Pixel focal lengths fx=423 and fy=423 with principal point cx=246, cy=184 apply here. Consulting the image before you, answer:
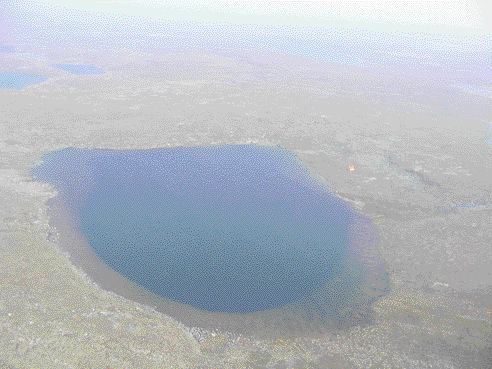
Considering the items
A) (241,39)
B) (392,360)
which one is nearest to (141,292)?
(392,360)

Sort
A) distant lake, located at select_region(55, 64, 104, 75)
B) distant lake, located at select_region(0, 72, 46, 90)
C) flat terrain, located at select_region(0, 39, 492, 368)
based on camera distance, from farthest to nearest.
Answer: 1. distant lake, located at select_region(55, 64, 104, 75)
2. distant lake, located at select_region(0, 72, 46, 90)
3. flat terrain, located at select_region(0, 39, 492, 368)

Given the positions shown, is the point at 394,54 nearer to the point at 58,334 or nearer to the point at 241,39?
the point at 241,39

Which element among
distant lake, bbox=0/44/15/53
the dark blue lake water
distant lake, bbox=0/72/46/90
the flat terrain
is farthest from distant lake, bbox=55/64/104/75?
the dark blue lake water

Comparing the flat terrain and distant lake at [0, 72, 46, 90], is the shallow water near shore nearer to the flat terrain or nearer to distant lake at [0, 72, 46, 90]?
the flat terrain

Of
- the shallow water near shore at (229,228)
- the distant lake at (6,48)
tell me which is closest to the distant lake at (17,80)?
the distant lake at (6,48)

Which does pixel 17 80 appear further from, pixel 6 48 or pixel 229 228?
pixel 229 228

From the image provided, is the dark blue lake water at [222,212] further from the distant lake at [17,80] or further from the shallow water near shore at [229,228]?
the distant lake at [17,80]
